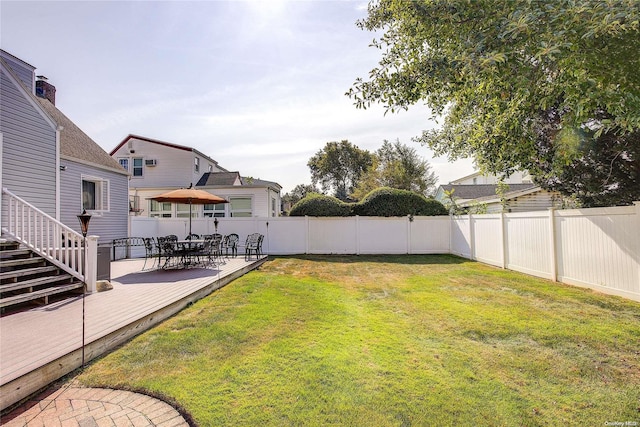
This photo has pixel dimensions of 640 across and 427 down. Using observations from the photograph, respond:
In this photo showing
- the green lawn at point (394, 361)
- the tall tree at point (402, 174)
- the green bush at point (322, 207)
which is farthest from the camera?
the tall tree at point (402, 174)

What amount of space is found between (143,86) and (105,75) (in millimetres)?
901

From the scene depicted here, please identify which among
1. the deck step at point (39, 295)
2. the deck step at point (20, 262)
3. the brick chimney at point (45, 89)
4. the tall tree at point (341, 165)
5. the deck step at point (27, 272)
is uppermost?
the tall tree at point (341, 165)

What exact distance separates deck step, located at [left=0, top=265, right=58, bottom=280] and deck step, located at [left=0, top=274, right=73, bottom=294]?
0.40 feet

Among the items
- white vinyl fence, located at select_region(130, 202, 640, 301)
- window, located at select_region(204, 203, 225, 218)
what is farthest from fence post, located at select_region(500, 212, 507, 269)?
window, located at select_region(204, 203, 225, 218)

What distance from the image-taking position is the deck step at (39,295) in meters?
4.53

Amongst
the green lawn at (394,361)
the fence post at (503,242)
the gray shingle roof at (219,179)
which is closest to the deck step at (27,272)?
the green lawn at (394,361)

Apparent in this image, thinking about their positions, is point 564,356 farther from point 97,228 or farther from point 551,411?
point 97,228

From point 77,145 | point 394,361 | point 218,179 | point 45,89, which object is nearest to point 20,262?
point 394,361

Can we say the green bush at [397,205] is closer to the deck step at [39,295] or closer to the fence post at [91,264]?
the fence post at [91,264]

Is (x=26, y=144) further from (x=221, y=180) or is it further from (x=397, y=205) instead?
(x=397, y=205)

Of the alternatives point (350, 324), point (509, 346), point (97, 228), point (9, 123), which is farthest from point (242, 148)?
point (509, 346)

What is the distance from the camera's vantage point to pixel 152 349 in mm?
3604

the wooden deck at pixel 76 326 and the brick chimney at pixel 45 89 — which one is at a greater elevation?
the brick chimney at pixel 45 89

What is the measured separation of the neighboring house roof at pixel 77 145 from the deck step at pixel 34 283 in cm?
578
